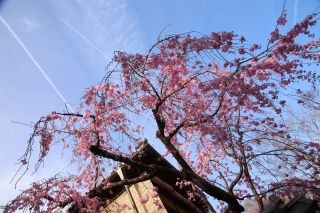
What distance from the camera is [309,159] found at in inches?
419

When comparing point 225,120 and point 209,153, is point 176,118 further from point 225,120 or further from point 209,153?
point 209,153

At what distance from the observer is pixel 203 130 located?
35.2ft

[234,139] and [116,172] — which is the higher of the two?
[116,172]

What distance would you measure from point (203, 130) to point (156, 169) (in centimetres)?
397

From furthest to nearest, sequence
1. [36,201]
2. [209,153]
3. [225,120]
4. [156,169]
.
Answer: [209,153]
[225,120]
[36,201]
[156,169]

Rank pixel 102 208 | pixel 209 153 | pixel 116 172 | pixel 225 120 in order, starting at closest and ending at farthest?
pixel 116 172, pixel 102 208, pixel 225 120, pixel 209 153

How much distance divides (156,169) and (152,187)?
140 inches

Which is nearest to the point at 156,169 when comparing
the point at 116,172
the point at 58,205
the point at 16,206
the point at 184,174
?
the point at 184,174

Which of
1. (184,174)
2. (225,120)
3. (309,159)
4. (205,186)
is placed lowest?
(309,159)

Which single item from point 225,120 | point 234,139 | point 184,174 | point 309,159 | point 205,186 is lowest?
point 309,159

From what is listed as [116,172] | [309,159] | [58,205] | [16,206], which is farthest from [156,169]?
[309,159]

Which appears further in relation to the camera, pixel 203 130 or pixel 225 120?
pixel 225 120

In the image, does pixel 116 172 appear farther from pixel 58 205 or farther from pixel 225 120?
pixel 225 120

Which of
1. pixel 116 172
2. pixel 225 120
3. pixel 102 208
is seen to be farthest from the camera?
pixel 225 120
